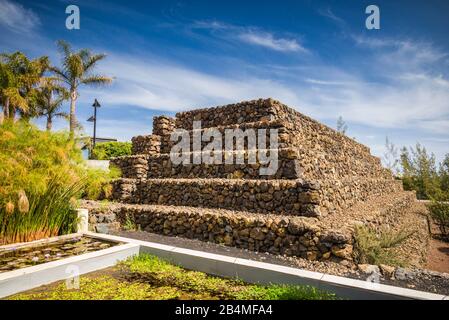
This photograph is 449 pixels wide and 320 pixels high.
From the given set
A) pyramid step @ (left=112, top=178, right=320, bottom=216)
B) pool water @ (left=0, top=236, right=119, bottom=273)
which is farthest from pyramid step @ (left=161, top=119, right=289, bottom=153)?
pool water @ (left=0, top=236, right=119, bottom=273)

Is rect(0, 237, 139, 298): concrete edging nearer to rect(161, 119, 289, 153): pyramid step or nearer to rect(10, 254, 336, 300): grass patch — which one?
rect(10, 254, 336, 300): grass patch

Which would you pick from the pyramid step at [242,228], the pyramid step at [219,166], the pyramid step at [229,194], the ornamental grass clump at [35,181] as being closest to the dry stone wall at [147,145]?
the pyramid step at [219,166]

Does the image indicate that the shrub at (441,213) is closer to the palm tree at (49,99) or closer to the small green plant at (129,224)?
the small green plant at (129,224)

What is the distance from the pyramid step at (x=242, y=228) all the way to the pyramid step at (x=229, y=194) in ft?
1.25

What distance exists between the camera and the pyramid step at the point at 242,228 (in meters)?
5.38

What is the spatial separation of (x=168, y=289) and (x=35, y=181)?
3.33 metres

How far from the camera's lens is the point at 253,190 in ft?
24.3

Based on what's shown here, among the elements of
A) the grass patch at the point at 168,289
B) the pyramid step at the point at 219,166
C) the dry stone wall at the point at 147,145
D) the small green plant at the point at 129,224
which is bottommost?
the grass patch at the point at 168,289

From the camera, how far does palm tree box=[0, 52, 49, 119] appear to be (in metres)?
21.7

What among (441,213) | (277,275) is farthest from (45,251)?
(441,213)

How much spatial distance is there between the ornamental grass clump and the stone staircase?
1.84m

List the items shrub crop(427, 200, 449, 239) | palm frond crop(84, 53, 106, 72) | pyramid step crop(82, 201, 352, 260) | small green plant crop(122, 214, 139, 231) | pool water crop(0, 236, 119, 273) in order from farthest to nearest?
palm frond crop(84, 53, 106, 72) → shrub crop(427, 200, 449, 239) → small green plant crop(122, 214, 139, 231) → pyramid step crop(82, 201, 352, 260) → pool water crop(0, 236, 119, 273)

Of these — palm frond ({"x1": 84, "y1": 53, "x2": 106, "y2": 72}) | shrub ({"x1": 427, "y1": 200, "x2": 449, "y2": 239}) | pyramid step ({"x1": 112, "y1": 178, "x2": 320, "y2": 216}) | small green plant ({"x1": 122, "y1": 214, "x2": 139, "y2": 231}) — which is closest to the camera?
pyramid step ({"x1": 112, "y1": 178, "x2": 320, "y2": 216})
